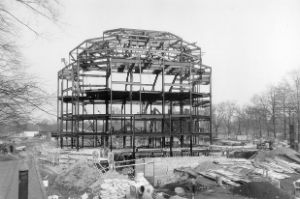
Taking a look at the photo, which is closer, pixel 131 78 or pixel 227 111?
pixel 131 78

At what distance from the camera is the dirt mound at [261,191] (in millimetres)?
15360

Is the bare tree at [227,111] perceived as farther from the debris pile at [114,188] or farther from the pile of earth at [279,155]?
the debris pile at [114,188]

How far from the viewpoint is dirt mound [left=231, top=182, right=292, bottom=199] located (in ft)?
50.4

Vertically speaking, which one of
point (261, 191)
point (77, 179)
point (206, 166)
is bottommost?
point (261, 191)

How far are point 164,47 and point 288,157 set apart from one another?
13.1m

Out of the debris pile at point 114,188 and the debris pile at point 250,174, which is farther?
the debris pile at point 250,174

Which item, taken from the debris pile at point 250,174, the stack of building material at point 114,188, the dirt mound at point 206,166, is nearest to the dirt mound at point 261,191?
the debris pile at point 250,174

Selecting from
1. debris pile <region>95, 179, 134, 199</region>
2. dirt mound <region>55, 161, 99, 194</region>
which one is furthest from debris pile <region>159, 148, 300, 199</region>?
dirt mound <region>55, 161, 99, 194</region>

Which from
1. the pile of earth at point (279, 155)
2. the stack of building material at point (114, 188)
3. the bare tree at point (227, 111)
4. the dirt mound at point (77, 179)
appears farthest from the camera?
the bare tree at point (227, 111)

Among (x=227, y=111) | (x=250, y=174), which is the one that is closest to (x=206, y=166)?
(x=250, y=174)

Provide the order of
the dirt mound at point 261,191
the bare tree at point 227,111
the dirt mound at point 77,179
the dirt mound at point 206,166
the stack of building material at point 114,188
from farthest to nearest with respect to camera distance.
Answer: the bare tree at point 227,111 < the dirt mound at point 206,166 < the dirt mound at point 77,179 < the dirt mound at point 261,191 < the stack of building material at point 114,188

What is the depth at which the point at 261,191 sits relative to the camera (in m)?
15.8

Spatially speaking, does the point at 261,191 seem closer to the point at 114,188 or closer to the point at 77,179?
the point at 114,188

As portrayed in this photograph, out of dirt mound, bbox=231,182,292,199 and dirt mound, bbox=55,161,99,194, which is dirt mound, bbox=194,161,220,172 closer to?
dirt mound, bbox=231,182,292,199
